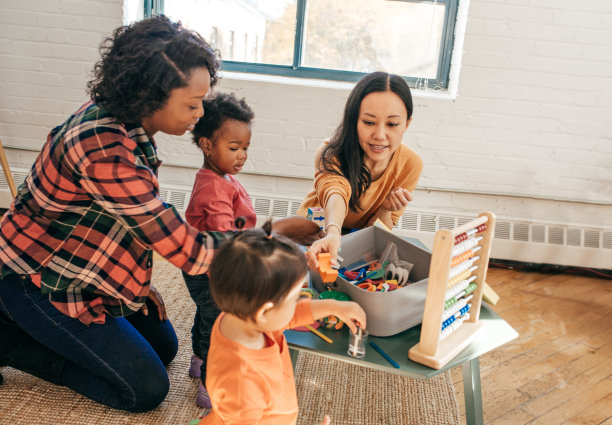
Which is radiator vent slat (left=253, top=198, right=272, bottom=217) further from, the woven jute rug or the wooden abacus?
the wooden abacus

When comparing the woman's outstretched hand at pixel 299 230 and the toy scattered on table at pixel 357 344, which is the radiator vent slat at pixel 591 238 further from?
the toy scattered on table at pixel 357 344

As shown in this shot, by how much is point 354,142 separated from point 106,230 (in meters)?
0.86

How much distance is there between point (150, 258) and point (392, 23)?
205 centimetres

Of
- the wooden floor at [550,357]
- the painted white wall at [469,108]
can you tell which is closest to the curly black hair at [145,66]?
the wooden floor at [550,357]

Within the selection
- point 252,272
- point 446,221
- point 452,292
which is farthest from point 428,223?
point 252,272

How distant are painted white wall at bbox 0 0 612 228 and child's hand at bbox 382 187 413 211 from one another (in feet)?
3.21

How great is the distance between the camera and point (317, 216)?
1.73 m

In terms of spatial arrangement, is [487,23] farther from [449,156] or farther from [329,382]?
[329,382]

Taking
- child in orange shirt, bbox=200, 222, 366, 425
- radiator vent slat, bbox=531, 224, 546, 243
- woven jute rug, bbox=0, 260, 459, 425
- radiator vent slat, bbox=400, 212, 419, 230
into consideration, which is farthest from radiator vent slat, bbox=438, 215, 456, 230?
child in orange shirt, bbox=200, 222, 366, 425

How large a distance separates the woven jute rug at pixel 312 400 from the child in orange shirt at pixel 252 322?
0.53m

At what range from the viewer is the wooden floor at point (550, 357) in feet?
5.42

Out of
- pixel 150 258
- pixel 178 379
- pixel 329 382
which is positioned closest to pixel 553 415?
pixel 329 382

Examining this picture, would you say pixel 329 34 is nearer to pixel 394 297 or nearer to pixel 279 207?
pixel 279 207

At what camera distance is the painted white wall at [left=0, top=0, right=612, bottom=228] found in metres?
2.53
